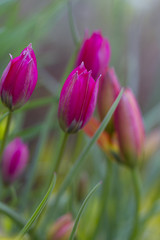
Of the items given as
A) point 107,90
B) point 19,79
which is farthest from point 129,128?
point 19,79

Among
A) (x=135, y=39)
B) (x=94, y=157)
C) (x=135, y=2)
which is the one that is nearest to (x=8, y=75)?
(x=94, y=157)

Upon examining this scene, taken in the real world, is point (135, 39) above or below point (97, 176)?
above

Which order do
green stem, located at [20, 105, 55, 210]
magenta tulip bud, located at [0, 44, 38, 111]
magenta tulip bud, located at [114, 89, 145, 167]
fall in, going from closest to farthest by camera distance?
1. magenta tulip bud, located at [0, 44, 38, 111]
2. magenta tulip bud, located at [114, 89, 145, 167]
3. green stem, located at [20, 105, 55, 210]

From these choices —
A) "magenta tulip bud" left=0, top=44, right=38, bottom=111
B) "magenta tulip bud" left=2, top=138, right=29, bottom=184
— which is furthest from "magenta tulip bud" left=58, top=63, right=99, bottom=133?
"magenta tulip bud" left=2, top=138, right=29, bottom=184

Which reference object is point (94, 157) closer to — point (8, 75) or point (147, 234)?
point (147, 234)

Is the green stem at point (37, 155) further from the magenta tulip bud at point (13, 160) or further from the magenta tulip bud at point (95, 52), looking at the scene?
the magenta tulip bud at point (95, 52)

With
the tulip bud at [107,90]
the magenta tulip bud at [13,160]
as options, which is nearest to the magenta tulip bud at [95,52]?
the tulip bud at [107,90]

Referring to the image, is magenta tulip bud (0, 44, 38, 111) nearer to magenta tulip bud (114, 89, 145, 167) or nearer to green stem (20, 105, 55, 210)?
magenta tulip bud (114, 89, 145, 167)
